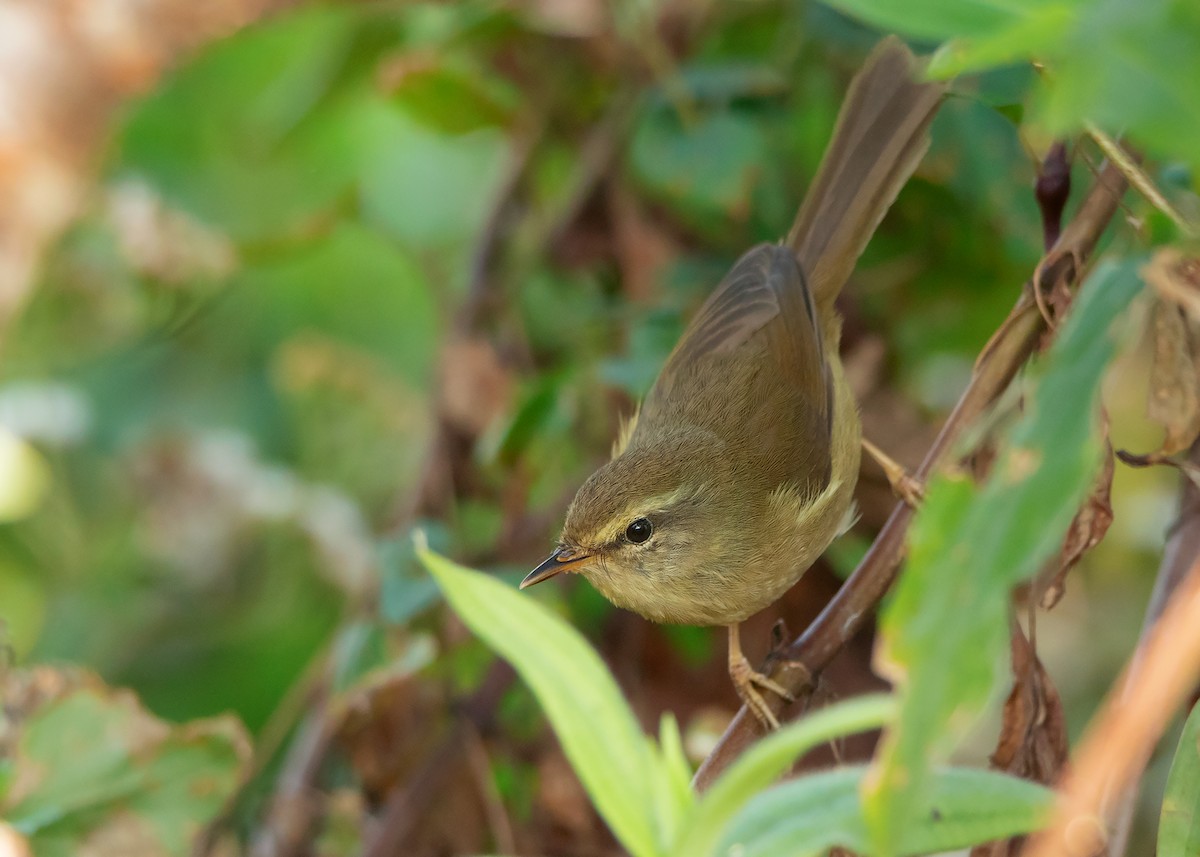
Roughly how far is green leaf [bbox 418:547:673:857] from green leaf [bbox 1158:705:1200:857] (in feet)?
1.60

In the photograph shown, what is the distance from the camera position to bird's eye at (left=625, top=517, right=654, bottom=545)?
Answer: 1985 mm

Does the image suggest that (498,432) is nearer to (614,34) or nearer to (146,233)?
(614,34)

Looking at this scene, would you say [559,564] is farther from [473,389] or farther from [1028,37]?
[1028,37]

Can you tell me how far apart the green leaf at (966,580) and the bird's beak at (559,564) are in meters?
1.17

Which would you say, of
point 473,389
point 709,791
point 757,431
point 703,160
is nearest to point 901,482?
point 757,431

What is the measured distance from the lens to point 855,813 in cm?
82

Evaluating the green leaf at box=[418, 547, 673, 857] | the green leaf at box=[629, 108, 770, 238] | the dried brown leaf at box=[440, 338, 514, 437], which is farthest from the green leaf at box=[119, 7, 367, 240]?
the green leaf at box=[418, 547, 673, 857]

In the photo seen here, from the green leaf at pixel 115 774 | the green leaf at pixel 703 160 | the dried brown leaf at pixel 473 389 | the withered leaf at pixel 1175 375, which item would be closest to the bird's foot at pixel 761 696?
the withered leaf at pixel 1175 375

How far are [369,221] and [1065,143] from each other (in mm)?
2257

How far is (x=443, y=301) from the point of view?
3439 mm

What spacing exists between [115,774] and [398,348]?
219 centimetres

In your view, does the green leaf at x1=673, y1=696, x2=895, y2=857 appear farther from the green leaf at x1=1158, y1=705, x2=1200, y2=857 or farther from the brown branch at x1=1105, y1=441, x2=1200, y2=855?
the brown branch at x1=1105, y1=441, x2=1200, y2=855

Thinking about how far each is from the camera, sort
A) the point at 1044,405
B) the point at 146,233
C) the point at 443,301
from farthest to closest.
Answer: the point at 443,301, the point at 146,233, the point at 1044,405

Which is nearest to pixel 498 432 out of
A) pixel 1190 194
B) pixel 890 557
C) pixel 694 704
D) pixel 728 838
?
pixel 694 704
